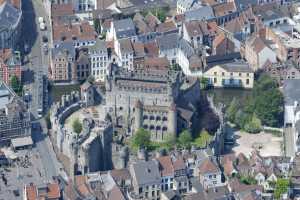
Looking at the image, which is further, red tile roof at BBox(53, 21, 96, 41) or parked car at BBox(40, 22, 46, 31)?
parked car at BBox(40, 22, 46, 31)

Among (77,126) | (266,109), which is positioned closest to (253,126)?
(266,109)

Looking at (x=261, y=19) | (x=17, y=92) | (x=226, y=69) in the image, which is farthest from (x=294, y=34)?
(x=17, y=92)

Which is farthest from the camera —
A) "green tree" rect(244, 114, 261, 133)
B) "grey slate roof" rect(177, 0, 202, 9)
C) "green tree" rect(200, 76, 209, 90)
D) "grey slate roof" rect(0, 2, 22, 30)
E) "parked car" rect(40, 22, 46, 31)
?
"grey slate roof" rect(177, 0, 202, 9)

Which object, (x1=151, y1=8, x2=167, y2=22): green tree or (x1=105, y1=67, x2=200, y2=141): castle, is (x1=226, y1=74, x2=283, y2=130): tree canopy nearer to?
(x1=105, y1=67, x2=200, y2=141): castle

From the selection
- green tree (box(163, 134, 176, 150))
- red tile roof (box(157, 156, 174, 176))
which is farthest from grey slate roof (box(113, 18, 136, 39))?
red tile roof (box(157, 156, 174, 176))

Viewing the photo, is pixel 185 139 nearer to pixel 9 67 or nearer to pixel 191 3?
pixel 9 67

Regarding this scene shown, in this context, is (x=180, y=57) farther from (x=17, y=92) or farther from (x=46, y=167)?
(x=46, y=167)

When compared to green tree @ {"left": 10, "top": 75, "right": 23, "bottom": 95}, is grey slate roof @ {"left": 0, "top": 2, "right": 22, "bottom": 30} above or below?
above
